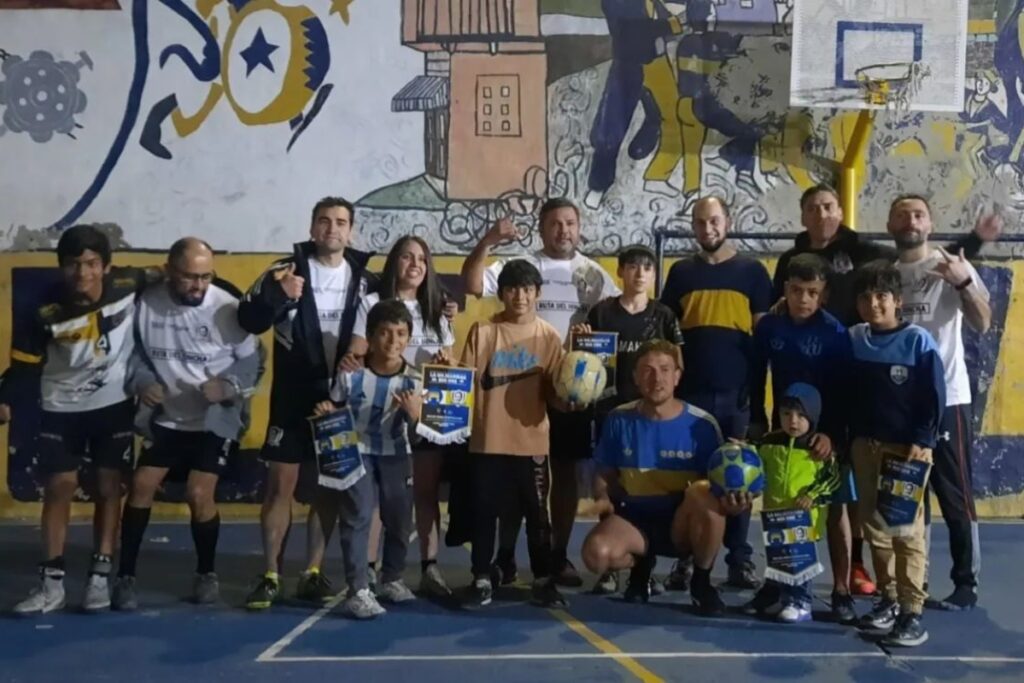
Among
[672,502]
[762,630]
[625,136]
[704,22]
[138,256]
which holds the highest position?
[704,22]

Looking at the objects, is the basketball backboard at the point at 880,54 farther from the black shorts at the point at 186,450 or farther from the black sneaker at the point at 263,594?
the black sneaker at the point at 263,594

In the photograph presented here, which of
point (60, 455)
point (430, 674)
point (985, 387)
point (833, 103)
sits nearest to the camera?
point (430, 674)

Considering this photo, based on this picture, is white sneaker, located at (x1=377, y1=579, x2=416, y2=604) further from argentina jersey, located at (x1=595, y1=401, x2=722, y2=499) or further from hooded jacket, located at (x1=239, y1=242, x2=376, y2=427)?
argentina jersey, located at (x1=595, y1=401, x2=722, y2=499)

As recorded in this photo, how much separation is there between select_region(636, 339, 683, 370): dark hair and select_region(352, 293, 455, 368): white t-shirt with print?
100 centimetres

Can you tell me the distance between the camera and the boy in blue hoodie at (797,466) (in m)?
4.85

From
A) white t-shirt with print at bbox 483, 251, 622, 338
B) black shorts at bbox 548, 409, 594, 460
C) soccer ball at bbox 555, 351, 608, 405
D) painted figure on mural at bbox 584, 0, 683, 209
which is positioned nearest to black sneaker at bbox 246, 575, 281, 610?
black shorts at bbox 548, 409, 594, 460

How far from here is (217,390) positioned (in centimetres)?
508

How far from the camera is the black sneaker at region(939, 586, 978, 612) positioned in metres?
5.27

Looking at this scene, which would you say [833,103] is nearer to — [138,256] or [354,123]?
[354,123]

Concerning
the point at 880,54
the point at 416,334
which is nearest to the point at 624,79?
the point at 880,54

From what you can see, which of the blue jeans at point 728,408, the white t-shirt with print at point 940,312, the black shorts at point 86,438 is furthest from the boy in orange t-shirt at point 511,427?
the white t-shirt with print at point 940,312

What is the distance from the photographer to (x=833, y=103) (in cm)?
724

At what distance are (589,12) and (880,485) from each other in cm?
428

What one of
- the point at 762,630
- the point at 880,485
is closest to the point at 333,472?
the point at 762,630
